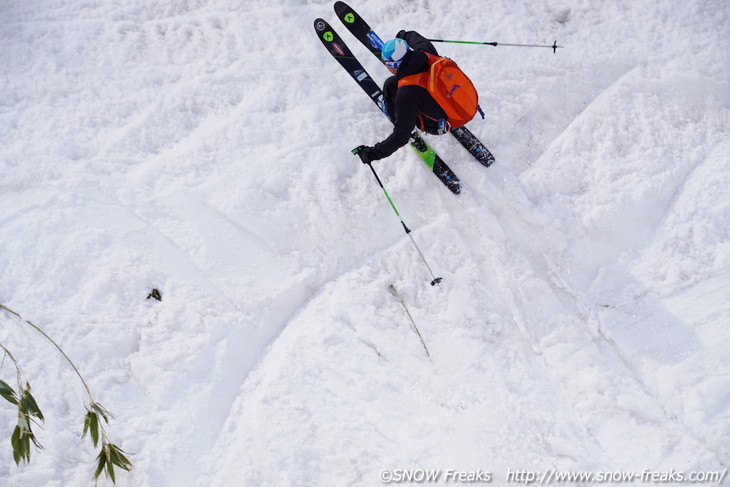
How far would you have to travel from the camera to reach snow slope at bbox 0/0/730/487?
468 cm

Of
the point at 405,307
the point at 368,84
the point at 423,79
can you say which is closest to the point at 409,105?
the point at 423,79

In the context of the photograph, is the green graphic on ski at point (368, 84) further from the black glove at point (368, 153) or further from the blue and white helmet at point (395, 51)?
the blue and white helmet at point (395, 51)

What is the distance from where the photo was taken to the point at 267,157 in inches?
247

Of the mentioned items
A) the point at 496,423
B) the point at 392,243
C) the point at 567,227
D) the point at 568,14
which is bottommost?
the point at 496,423

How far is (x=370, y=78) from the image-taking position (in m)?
6.56

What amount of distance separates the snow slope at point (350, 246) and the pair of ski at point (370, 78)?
0.19 metres

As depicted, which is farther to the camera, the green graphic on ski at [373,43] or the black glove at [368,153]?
the green graphic on ski at [373,43]

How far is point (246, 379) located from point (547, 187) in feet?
13.6

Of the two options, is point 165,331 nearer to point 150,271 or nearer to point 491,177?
point 150,271

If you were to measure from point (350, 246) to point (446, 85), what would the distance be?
2.07 m

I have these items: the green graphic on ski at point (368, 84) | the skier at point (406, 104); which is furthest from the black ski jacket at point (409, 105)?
the green graphic on ski at point (368, 84)

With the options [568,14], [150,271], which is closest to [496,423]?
[150,271]

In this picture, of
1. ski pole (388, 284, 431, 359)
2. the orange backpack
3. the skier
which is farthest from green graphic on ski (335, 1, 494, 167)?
ski pole (388, 284, 431, 359)

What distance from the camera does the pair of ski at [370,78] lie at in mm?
6176
